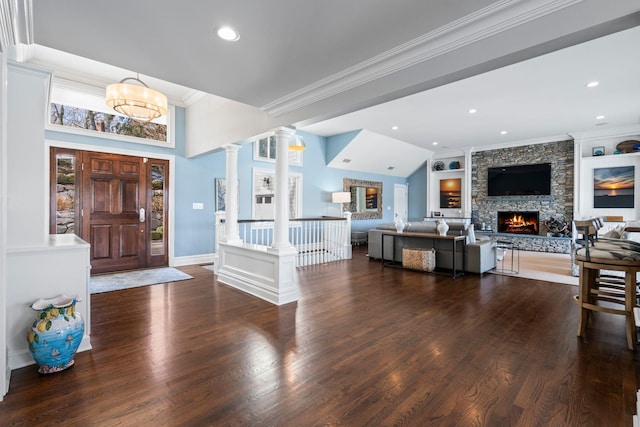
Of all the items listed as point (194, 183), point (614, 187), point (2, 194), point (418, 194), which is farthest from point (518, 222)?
point (2, 194)

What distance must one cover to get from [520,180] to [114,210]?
33.9 ft

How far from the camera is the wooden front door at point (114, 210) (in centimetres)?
518

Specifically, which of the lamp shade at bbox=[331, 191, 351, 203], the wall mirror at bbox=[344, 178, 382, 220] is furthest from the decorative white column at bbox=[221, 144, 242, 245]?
the wall mirror at bbox=[344, 178, 382, 220]

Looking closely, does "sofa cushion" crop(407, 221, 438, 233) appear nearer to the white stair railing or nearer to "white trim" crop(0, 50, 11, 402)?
the white stair railing

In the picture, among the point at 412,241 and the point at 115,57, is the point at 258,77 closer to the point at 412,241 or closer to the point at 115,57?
the point at 115,57

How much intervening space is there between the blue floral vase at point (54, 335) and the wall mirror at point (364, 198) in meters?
7.84

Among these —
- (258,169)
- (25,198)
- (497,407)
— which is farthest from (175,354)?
(258,169)

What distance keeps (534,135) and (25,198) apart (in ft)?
33.2

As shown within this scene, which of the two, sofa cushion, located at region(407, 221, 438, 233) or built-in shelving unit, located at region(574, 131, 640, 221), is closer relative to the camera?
sofa cushion, located at region(407, 221, 438, 233)

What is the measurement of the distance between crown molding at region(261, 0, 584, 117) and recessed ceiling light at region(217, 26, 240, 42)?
103 centimetres

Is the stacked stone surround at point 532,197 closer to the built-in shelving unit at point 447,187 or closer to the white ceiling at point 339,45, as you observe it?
the built-in shelving unit at point 447,187

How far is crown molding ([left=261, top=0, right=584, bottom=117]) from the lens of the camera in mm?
1876

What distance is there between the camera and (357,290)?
4.42m

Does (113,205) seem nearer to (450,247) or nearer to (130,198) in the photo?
(130,198)
